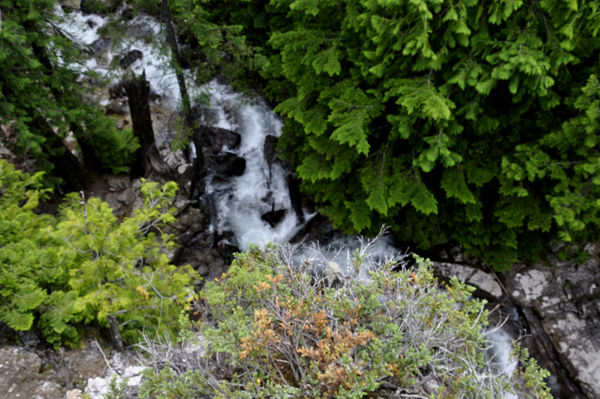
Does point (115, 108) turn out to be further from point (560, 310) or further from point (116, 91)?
point (560, 310)

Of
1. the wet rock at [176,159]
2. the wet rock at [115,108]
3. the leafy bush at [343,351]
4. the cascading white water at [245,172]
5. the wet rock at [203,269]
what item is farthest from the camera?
the wet rock at [115,108]

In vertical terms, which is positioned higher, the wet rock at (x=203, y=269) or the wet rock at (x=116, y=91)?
the wet rock at (x=116, y=91)

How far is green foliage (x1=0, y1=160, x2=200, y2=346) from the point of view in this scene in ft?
13.0

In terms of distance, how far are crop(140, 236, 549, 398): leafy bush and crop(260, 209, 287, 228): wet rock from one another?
7.03 metres

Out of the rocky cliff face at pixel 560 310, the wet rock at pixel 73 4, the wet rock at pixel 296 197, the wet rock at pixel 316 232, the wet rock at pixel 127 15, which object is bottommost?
the rocky cliff face at pixel 560 310

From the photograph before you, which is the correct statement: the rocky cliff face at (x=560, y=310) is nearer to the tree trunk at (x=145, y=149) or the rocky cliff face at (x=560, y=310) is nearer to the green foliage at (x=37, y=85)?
the tree trunk at (x=145, y=149)

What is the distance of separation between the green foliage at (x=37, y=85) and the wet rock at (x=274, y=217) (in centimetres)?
522

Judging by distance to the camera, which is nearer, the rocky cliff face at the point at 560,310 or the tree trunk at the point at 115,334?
A: the tree trunk at the point at 115,334

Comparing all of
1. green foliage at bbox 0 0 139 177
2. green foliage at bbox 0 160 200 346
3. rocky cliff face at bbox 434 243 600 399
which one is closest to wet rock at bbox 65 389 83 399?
green foliage at bbox 0 160 200 346

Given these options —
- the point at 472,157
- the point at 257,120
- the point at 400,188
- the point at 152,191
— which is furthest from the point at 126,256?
the point at 257,120

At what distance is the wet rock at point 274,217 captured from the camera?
1062 cm

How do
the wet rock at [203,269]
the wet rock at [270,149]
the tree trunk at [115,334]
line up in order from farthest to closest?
1. the wet rock at [270,149]
2. the wet rock at [203,269]
3. the tree trunk at [115,334]

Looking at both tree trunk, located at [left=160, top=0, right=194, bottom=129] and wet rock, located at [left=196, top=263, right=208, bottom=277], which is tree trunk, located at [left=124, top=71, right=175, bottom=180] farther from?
wet rock, located at [left=196, top=263, right=208, bottom=277]

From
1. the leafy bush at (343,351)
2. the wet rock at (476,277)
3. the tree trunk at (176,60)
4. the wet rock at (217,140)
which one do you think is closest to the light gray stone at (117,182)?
the wet rock at (217,140)
